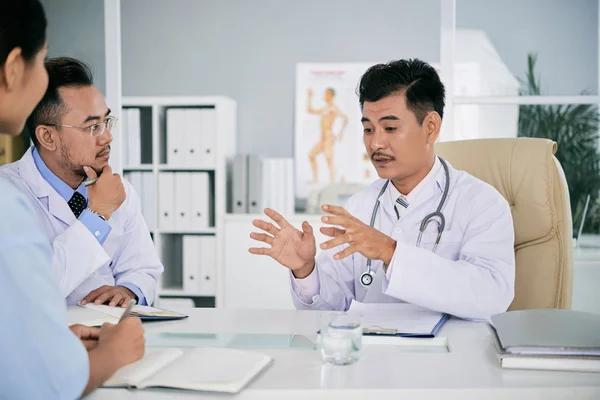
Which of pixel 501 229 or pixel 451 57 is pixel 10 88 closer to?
pixel 501 229

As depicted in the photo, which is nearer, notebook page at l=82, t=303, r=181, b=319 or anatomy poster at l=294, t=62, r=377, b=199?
notebook page at l=82, t=303, r=181, b=319

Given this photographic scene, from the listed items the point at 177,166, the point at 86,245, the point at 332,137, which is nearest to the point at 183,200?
the point at 177,166

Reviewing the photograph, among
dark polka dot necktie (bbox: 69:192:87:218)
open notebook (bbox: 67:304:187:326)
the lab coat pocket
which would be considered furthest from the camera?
dark polka dot necktie (bbox: 69:192:87:218)

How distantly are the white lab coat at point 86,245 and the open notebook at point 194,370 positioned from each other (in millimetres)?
499

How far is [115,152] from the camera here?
3.24 meters

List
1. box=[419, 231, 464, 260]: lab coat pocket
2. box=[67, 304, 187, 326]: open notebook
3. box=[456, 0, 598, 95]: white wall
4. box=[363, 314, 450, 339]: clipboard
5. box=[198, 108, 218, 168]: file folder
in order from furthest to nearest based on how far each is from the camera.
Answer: box=[198, 108, 218, 168]: file folder < box=[456, 0, 598, 95]: white wall < box=[419, 231, 464, 260]: lab coat pocket < box=[67, 304, 187, 326]: open notebook < box=[363, 314, 450, 339]: clipboard

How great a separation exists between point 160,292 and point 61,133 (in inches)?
95.3

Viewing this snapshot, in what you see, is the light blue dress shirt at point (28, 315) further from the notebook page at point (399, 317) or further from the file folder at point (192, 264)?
the file folder at point (192, 264)

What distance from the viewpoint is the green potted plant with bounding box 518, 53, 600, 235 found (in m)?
2.90

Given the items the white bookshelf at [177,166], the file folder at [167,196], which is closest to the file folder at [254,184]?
the white bookshelf at [177,166]

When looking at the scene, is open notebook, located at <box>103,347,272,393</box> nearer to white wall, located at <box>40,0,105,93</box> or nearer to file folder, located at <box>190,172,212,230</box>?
white wall, located at <box>40,0,105,93</box>

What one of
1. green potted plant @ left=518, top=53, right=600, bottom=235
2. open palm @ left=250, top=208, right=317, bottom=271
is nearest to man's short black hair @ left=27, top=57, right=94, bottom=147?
open palm @ left=250, top=208, right=317, bottom=271

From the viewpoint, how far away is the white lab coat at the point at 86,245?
1689 millimetres

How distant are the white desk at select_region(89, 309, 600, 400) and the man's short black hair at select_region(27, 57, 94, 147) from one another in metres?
1.16
